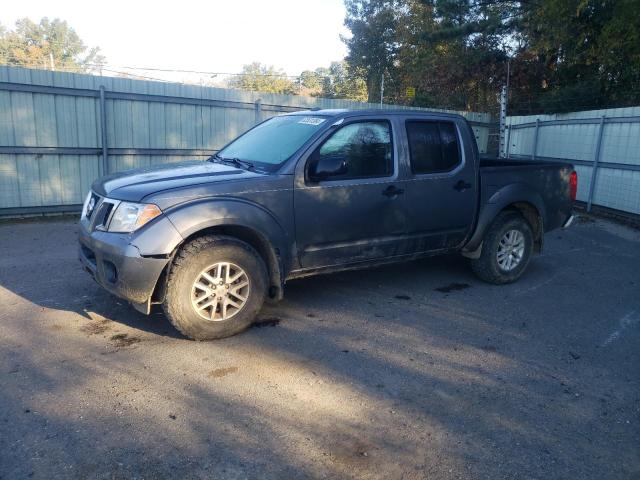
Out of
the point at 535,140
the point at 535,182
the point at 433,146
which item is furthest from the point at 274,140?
the point at 535,140

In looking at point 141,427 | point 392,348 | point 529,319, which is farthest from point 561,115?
point 141,427

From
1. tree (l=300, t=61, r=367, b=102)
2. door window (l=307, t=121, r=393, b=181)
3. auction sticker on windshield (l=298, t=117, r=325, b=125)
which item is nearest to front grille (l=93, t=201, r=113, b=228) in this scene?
door window (l=307, t=121, r=393, b=181)

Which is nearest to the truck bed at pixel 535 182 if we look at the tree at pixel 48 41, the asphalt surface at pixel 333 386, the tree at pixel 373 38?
the asphalt surface at pixel 333 386

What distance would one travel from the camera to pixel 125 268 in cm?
407

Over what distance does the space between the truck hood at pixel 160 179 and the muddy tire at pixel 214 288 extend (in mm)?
512

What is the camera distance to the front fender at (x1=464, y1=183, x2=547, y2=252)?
595cm

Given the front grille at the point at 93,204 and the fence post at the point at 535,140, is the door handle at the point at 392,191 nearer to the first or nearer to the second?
the front grille at the point at 93,204

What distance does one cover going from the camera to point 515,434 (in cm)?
320

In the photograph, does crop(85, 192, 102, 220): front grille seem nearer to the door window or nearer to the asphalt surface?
the asphalt surface

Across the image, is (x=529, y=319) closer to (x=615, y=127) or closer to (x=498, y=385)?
(x=498, y=385)

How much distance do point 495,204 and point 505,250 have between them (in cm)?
62

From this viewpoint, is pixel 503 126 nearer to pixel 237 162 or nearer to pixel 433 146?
pixel 433 146

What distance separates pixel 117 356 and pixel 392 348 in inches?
85.4

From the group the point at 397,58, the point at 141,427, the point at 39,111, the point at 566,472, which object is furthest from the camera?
the point at 397,58
